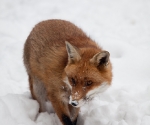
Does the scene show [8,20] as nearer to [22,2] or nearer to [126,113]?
[22,2]

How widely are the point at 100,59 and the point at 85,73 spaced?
0.29 metres

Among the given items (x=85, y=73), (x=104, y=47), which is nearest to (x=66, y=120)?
(x=85, y=73)

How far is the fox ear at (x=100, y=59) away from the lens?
347cm

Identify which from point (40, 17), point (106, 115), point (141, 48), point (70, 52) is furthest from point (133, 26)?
point (70, 52)

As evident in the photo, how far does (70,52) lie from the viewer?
12.0 ft

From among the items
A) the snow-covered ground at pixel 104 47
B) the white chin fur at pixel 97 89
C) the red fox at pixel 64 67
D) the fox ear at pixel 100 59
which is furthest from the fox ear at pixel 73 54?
the snow-covered ground at pixel 104 47

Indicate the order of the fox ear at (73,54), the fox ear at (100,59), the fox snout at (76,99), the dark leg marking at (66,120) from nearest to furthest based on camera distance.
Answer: the fox snout at (76,99) → the fox ear at (100,59) → the fox ear at (73,54) → the dark leg marking at (66,120)

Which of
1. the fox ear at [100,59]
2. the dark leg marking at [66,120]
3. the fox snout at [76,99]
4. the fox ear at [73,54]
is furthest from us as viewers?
the dark leg marking at [66,120]

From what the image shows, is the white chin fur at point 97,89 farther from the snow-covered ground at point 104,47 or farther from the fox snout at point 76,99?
the snow-covered ground at point 104,47

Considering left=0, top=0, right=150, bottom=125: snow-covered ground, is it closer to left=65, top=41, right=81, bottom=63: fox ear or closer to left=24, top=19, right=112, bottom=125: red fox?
left=24, top=19, right=112, bottom=125: red fox

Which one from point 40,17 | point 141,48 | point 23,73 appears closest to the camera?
point 23,73

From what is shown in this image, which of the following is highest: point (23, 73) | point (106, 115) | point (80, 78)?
point (80, 78)

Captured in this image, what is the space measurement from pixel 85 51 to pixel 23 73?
2.77 meters

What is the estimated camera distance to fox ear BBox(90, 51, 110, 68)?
3.47 metres
